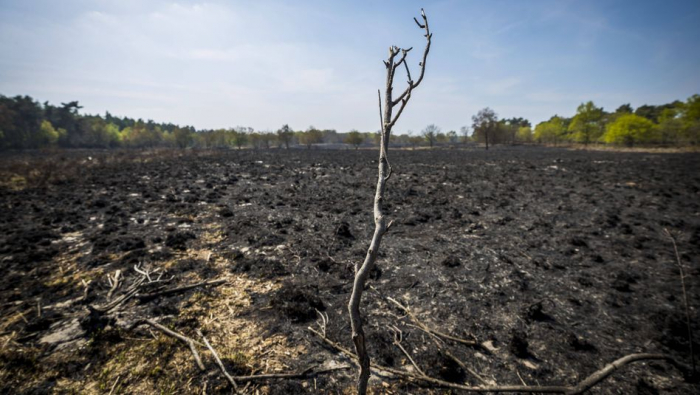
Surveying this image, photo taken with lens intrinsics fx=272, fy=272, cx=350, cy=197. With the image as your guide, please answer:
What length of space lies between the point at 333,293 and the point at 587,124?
95.7 metres

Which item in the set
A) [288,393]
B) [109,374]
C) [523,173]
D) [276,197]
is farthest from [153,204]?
[523,173]

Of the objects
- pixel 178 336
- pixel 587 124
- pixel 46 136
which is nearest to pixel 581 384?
pixel 178 336

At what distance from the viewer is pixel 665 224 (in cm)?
1059

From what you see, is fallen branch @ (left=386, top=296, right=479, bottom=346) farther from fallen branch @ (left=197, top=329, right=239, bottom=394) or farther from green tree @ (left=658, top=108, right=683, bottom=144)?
green tree @ (left=658, top=108, right=683, bottom=144)

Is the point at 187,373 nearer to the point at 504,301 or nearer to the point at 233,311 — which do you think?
the point at 233,311

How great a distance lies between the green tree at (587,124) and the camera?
2923 inches

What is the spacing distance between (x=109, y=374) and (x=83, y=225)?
9224 mm

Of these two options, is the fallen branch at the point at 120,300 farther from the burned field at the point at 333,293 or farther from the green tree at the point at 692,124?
the green tree at the point at 692,124

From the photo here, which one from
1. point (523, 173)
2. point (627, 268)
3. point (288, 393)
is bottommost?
point (288, 393)

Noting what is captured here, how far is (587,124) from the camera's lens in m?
73.4

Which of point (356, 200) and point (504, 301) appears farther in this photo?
point (356, 200)

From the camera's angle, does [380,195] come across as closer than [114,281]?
Yes

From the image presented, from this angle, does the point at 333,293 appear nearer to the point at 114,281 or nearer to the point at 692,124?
the point at 114,281

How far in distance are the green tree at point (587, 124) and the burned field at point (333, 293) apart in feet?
261
